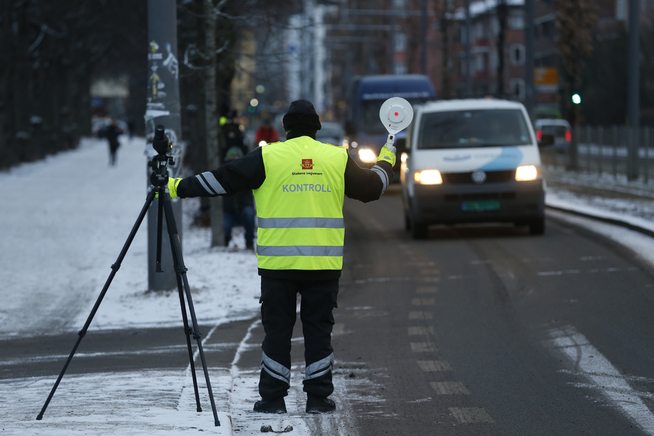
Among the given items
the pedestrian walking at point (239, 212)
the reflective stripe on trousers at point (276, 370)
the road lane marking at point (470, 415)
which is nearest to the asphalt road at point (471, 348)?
the road lane marking at point (470, 415)

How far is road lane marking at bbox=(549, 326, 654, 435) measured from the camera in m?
5.82

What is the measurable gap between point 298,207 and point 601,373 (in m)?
2.42

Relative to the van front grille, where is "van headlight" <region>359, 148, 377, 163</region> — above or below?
above

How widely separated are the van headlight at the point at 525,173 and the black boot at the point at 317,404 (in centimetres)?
961

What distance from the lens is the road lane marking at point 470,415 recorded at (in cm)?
578

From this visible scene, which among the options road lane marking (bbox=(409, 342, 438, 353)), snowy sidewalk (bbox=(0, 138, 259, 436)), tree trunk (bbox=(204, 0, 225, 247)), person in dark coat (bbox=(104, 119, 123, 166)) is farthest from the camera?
person in dark coat (bbox=(104, 119, 123, 166))

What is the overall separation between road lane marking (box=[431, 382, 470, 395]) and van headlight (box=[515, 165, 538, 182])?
873 cm

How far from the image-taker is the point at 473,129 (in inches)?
619

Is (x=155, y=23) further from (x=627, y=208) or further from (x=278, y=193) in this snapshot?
(x=627, y=208)

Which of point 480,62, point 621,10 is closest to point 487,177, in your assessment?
point 621,10

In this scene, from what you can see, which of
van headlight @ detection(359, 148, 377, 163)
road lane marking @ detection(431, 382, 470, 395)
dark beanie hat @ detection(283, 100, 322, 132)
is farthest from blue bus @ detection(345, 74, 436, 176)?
dark beanie hat @ detection(283, 100, 322, 132)

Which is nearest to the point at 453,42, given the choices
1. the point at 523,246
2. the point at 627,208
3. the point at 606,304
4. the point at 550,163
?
the point at 550,163

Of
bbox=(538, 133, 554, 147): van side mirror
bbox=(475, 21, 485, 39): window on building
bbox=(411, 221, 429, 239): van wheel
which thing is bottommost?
bbox=(411, 221, 429, 239): van wheel

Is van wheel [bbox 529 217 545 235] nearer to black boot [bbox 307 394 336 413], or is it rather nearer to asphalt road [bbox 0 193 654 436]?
asphalt road [bbox 0 193 654 436]
